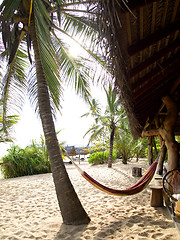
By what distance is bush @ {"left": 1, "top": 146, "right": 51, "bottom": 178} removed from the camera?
6.67m

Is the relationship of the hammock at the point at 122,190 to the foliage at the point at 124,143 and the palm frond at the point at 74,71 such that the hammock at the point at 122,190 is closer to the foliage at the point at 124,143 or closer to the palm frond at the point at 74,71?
the palm frond at the point at 74,71

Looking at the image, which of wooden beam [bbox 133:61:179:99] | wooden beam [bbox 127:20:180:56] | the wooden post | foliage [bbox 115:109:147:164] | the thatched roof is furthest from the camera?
foliage [bbox 115:109:147:164]

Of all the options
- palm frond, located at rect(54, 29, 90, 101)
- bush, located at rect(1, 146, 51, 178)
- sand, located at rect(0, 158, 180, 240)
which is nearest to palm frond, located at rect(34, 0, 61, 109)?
palm frond, located at rect(54, 29, 90, 101)

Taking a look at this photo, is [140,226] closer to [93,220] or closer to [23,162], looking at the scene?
[93,220]

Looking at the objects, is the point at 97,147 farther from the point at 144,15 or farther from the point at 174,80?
the point at 144,15

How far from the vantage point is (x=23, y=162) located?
6.91m

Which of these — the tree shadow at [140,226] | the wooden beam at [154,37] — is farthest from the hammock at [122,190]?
the wooden beam at [154,37]

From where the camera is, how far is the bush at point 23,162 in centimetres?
667

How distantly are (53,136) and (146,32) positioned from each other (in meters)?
1.57

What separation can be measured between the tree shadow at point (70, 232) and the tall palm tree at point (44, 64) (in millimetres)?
71

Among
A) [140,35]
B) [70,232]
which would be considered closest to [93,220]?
[70,232]

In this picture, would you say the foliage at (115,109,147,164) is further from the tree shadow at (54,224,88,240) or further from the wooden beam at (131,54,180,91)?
the tree shadow at (54,224,88,240)

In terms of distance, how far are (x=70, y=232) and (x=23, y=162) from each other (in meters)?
5.34

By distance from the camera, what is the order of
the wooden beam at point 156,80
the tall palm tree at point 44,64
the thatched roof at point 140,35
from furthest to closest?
1. the wooden beam at point 156,80
2. the tall palm tree at point 44,64
3. the thatched roof at point 140,35
